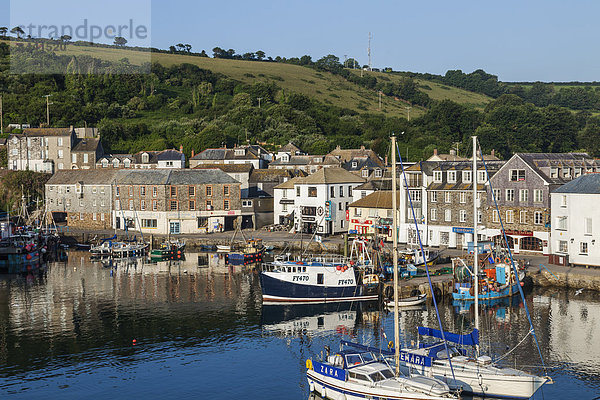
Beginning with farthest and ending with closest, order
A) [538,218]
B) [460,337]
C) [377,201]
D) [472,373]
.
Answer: [377,201]
[538,218]
[460,337]
[472,373]

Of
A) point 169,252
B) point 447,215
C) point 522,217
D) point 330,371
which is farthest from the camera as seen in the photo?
point 169,252

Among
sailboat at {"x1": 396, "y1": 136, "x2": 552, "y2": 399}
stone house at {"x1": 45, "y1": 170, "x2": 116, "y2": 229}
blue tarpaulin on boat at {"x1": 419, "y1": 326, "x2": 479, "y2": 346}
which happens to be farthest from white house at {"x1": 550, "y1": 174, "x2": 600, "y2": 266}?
stone house at {"x1": 45, "y1": 170, "x2": 116, "y2": 229}

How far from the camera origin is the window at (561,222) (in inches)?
2424

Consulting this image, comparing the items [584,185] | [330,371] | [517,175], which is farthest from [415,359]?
[517,175]

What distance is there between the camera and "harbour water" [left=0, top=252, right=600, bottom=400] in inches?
1414

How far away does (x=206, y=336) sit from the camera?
44.9 metres

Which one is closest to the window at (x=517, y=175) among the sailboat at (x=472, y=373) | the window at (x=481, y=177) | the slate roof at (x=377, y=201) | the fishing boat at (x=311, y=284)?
the window at (x=481, y=177)

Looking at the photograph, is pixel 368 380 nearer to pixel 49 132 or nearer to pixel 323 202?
pixel 323 202

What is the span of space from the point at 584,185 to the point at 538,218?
653 cm

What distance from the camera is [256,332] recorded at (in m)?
46.4

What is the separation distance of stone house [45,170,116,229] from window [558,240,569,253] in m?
61.3

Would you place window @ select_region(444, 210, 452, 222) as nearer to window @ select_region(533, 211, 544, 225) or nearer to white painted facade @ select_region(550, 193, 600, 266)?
window @ select_region(533, 211, 544, 225)

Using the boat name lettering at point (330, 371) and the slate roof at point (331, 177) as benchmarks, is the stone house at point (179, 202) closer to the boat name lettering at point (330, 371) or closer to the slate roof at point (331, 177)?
the slate roof at point (331, 177)

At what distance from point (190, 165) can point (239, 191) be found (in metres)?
31.1
